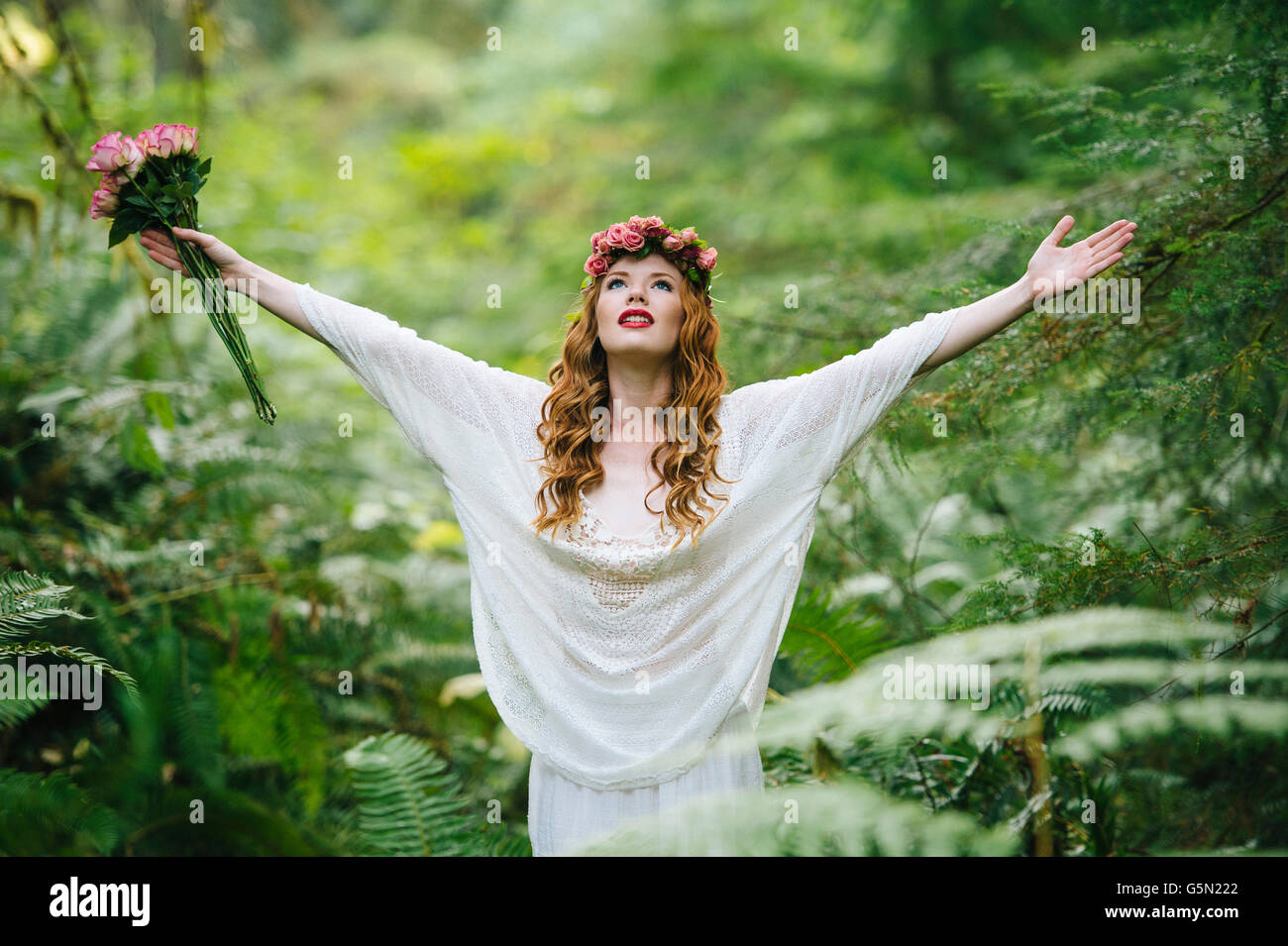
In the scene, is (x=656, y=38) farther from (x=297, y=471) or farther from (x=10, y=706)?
(x=10, y=706)

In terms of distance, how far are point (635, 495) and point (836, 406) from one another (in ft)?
2.04

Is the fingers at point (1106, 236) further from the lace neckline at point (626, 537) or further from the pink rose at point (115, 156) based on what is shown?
the pink rose at point (115, 156)

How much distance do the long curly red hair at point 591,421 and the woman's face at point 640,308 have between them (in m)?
0.04

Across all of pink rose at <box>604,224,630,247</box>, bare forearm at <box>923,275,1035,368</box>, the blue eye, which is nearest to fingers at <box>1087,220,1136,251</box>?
bare forearm at <box>923,275,1035,368</box>

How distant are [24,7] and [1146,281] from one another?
8.58 metres

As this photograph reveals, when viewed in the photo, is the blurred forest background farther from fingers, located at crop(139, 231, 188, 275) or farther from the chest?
fingers, located at crop(139, 231, 188, 275)

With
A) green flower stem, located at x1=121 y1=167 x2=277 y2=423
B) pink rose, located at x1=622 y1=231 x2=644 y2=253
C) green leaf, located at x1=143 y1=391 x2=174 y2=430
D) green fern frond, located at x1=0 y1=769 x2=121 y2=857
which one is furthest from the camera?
green leaf, located at x1=143 y1=391 x2=174 y2=430

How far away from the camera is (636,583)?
2689mm

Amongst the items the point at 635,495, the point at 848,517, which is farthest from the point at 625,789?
the point at 848,517

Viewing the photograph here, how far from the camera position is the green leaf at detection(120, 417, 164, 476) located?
383cm

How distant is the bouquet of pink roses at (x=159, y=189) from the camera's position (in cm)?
264

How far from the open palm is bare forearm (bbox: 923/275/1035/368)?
0.05m

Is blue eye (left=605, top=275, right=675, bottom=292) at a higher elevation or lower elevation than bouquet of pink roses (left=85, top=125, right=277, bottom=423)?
lower
